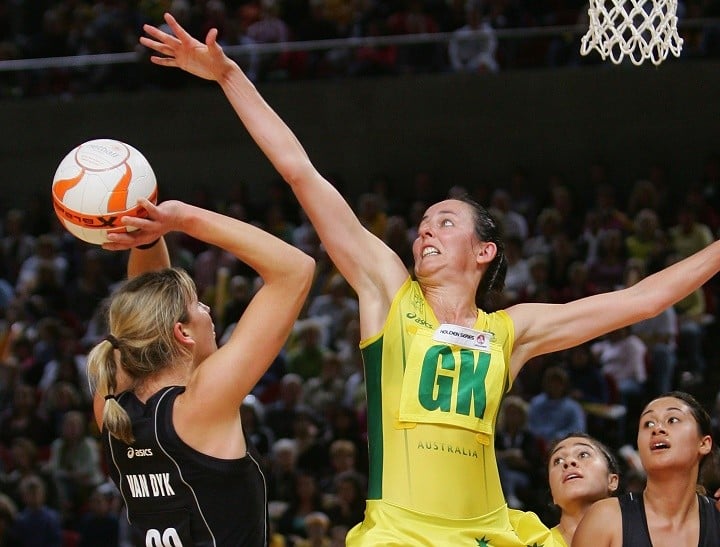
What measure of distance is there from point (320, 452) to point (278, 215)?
3.70 m

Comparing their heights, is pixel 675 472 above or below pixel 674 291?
below

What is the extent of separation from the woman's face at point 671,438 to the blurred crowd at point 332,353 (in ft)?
13.3

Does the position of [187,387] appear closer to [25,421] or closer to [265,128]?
[265,128]

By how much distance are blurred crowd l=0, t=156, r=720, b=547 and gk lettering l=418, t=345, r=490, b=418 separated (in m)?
4.73

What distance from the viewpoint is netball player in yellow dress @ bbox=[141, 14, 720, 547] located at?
423 centimetres

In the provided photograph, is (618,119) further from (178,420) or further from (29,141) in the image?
(178,420)

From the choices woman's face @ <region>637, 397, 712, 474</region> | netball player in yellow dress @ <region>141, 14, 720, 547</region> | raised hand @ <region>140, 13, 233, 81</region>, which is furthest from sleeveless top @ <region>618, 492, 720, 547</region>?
raised hand @ <region>140, 13, 233, 81</region>

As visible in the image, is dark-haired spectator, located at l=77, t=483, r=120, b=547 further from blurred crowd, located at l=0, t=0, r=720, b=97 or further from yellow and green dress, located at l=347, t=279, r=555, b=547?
yellow and green dress, located at l=347, t=279, r=555, b=547

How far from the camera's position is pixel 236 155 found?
15.5 metres

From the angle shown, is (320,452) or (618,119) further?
(618,119)

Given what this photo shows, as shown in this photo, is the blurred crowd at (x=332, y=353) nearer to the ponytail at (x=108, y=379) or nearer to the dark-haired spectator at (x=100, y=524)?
the dark-haired spectator at (x=100, y=524)

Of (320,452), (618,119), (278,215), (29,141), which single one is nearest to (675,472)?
(320,452)

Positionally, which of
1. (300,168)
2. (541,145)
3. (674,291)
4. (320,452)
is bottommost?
(320,452)

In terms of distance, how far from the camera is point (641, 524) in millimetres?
4824
